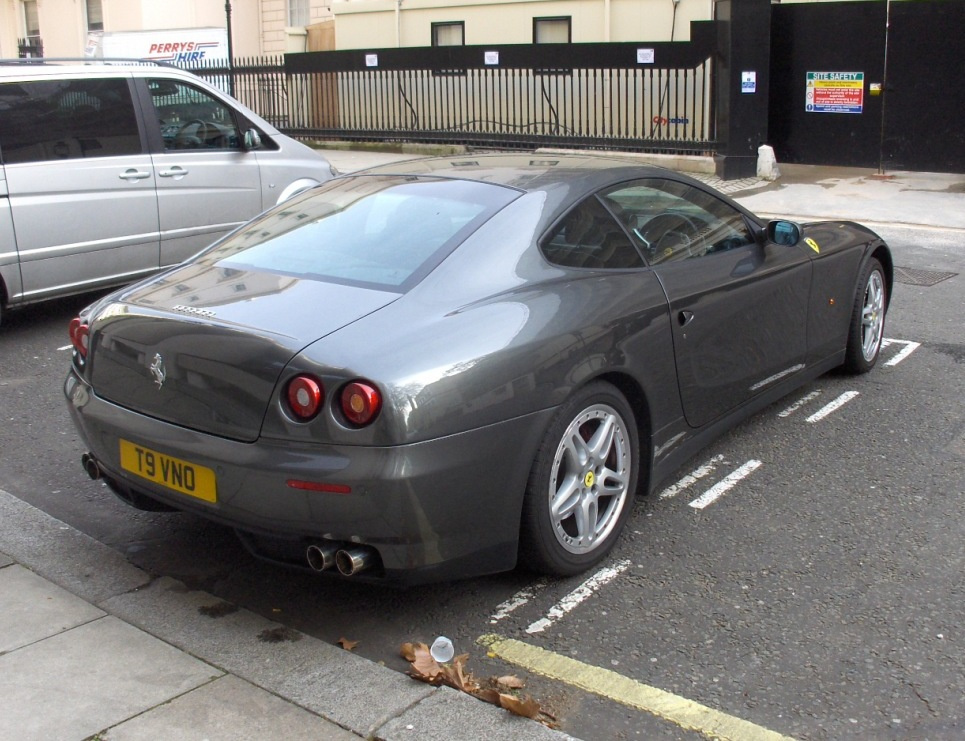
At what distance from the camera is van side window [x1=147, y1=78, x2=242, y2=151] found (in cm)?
828

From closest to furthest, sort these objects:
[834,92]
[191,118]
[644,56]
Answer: [191,118], [834,92], [644,56]

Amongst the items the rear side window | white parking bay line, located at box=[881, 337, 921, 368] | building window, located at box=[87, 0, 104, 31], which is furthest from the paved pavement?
building window, located at box=[87, 0, 104, 31]

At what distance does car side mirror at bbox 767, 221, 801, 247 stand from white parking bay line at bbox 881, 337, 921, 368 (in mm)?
1826

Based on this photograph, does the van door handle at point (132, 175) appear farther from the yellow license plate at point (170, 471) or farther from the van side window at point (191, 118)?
the yellow license plate at point (170, 471)

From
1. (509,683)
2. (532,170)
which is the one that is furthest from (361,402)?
(532,170)

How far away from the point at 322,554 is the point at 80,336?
148cm

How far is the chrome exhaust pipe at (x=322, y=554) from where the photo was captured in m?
3.55

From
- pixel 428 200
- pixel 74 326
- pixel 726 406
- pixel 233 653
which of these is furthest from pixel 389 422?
pixel 726 406

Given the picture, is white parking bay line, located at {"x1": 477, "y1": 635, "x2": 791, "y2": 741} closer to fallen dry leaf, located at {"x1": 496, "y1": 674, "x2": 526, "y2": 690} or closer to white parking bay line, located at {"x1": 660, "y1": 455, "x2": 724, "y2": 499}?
fallen dry leaf, located at {"x1": 496, "y1": 674, "x2": 526, "y2": 690}

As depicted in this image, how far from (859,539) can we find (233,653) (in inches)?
96.7

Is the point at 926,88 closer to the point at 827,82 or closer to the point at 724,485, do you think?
the point at 827,82

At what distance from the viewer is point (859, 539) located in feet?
14.6

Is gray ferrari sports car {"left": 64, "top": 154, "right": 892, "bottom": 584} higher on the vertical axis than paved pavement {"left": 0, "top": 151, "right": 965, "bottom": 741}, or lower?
higher

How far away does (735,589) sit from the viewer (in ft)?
13.3
